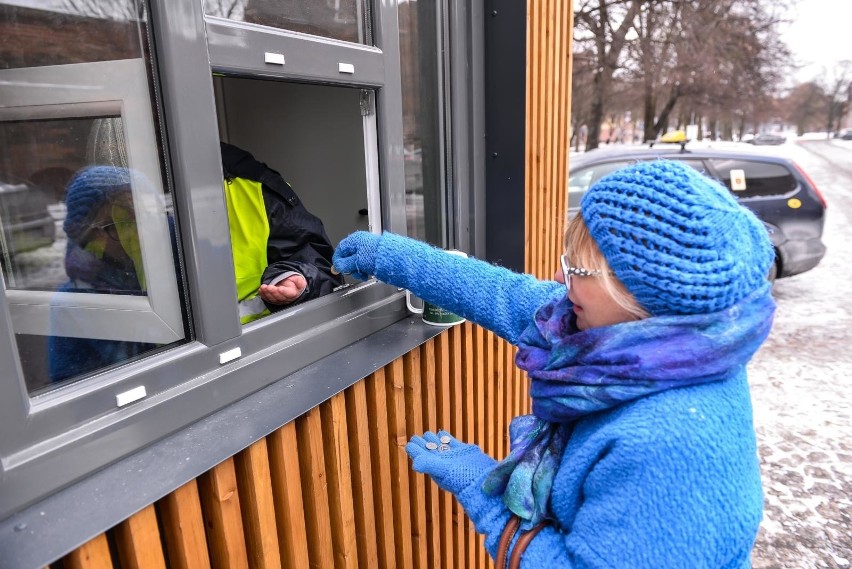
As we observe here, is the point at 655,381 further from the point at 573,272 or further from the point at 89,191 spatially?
the point at 89,191

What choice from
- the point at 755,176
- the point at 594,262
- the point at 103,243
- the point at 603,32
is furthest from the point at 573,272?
the point at 603,32

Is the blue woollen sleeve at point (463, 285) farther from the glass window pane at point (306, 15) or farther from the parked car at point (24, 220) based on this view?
the parked car at point (24, 220)

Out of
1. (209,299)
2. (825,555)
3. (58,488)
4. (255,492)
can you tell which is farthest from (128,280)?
(825,555)

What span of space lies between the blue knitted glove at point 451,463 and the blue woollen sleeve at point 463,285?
0.31 metres

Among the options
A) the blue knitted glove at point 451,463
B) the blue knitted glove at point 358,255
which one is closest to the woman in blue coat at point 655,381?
the blue knitted glove at point 451,463

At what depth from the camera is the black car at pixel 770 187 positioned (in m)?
6.78

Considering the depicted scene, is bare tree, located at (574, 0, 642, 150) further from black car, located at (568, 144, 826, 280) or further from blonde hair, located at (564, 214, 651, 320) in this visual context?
blonde hair, located at (564, 214, 651, 320)

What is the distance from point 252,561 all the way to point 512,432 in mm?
676

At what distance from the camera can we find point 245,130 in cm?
276

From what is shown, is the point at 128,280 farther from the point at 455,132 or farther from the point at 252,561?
the point at 455,132

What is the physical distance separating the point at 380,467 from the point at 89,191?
108cm

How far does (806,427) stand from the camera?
14.5 ft

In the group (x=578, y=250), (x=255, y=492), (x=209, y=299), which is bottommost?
(x=255, y=492)

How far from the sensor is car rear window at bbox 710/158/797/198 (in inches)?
267
